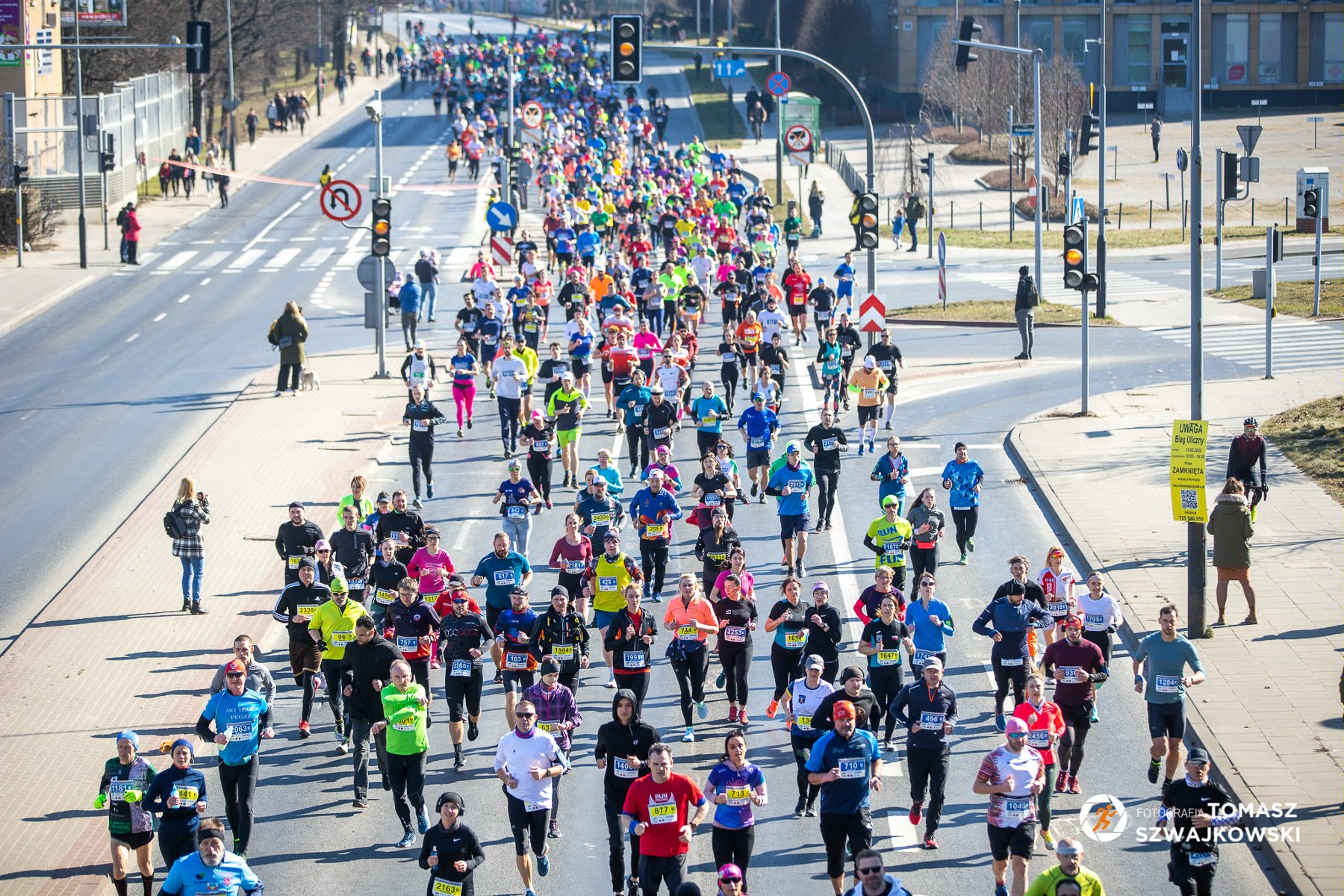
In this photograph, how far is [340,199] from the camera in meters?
31.6

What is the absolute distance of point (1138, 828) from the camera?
14.5m

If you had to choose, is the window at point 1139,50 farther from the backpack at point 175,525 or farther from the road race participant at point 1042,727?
the road race participant at point 1042,727

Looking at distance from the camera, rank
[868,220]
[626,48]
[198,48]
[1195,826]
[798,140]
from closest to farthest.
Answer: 1. [1195,826]
2. [626,48]
3. [868,220]
4. [198,48]
5. [798,140]

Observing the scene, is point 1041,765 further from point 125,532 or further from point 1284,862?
point 125,532

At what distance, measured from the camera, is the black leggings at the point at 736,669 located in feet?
55.8

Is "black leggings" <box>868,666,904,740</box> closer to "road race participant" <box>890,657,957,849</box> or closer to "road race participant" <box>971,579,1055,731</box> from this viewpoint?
"road race participant" <box>971,579,1055,731</box>

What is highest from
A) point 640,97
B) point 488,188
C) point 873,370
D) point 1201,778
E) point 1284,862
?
point 640,97

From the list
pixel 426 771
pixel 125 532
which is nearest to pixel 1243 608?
pixel 426 771

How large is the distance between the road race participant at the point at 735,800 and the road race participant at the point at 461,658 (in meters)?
3.66

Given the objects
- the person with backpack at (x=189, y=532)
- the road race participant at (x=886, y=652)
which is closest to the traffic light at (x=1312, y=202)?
the road race participant at (x=886, y=652)

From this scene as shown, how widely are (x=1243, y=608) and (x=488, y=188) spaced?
5156 centimetres

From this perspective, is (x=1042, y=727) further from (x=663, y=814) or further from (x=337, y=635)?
(x=337, y=635)

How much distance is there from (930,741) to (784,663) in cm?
255

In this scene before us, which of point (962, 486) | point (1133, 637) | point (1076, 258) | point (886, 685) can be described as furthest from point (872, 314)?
point (886, 685)
